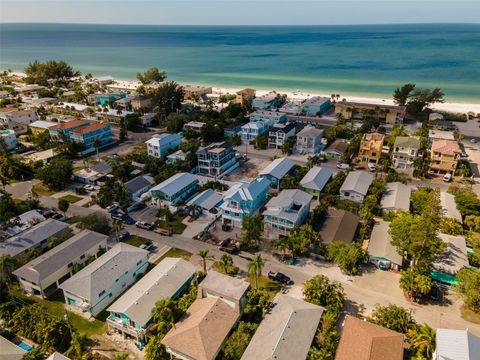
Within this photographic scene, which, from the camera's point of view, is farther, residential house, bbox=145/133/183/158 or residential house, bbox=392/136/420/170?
residential house, bbox=145/133/183/158

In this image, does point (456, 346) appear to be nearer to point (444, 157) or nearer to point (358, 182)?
point (358, 182)

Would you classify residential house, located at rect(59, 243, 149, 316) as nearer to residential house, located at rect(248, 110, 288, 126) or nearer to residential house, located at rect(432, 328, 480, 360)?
residential house, located at rect(432, 328, 480, 360)

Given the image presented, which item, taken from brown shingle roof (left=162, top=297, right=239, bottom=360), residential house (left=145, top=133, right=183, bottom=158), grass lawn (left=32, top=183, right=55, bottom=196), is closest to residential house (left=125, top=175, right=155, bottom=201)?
residential house (left=145, top=133, right=183, bottom=158)

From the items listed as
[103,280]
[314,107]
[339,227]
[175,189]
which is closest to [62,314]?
[103,280]

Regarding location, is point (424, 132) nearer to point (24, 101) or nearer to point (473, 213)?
point (473, 213)

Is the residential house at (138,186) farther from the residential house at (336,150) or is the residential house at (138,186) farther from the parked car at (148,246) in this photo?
the residential house at (336,150)

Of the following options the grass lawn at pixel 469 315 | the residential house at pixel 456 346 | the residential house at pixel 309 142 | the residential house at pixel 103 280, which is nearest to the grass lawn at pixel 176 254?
the residential house at pixel 103 280
